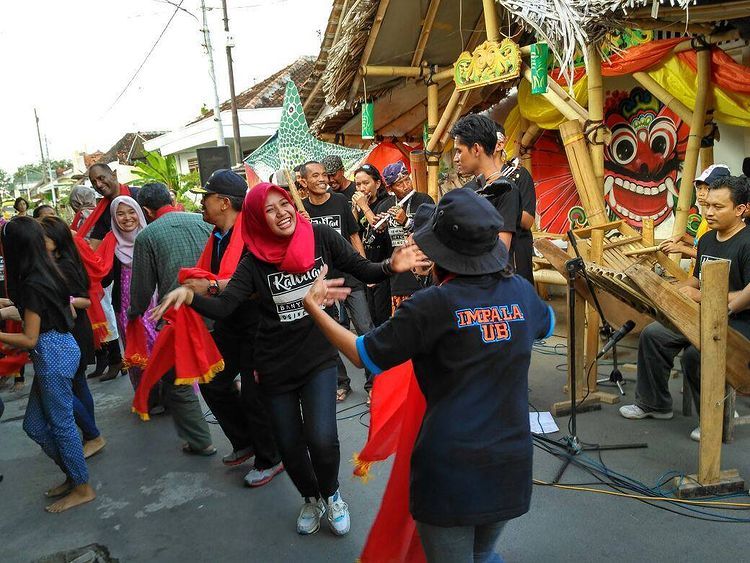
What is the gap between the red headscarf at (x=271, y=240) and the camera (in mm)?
2736

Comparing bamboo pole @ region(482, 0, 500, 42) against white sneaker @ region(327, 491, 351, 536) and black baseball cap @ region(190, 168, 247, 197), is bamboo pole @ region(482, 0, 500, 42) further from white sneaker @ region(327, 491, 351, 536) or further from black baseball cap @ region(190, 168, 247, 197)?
white sneaker @ region(327, 491, 351, 536)

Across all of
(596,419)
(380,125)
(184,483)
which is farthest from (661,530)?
(380,125)

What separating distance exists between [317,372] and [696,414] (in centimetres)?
289

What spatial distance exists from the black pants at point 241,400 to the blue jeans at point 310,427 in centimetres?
66

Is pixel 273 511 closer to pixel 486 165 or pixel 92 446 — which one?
pixel 92 446

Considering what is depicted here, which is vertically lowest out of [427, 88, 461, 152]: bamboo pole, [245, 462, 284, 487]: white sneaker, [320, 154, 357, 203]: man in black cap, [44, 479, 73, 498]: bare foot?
[44, 479, 73, 498]: bare foot

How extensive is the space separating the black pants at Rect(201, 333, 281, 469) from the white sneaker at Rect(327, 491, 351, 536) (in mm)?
765

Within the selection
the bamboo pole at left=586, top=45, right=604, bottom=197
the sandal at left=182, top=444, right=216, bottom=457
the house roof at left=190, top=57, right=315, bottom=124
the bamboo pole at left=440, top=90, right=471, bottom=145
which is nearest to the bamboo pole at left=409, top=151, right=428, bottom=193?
the bamboo pole at left=440, top=90, right=471, bottom=145

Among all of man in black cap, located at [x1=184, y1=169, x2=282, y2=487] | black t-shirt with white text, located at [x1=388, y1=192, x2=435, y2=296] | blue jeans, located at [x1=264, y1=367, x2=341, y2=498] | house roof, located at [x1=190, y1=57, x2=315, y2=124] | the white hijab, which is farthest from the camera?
house roof, located at [x1=190, y1=57, x2=315, y2=124]

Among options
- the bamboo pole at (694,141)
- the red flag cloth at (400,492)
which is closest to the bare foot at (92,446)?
the red flag cloth at (400,492)

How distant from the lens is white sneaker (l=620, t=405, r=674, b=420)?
3.96m

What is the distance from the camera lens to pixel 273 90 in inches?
1078

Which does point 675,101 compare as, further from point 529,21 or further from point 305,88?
point 305,88

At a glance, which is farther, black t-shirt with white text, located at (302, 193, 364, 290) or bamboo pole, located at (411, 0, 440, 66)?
bamboo pole, located at (411, 0, 440, 66)
